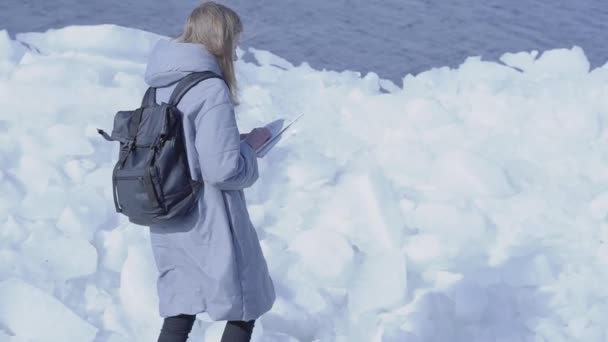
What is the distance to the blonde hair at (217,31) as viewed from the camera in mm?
2650

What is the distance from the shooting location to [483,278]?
4621 mm

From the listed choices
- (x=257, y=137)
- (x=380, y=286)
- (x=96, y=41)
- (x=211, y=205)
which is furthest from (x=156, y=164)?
(x=96, y=41)

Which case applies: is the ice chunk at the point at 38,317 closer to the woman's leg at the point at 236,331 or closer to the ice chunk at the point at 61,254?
the ice chunk at the point at 61,254

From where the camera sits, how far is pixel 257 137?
9.30ft

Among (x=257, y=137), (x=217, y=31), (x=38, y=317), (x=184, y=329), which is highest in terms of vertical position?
(x=217, y=31)

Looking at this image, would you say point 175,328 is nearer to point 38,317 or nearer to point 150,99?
point 150,99

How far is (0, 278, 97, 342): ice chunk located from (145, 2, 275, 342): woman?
943 millimetres

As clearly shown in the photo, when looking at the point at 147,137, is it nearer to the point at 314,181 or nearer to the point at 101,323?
the point at 101,323

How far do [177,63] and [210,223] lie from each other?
20.9 inches

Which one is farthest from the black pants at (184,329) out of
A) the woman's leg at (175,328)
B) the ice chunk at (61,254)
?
the ice chunk at (61,254)

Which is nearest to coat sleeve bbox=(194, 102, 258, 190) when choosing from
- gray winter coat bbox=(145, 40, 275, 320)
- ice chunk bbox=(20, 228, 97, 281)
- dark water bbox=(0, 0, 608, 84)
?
gray winter coat bbox=(145, 40, 275, 320)

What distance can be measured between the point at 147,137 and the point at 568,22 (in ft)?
29.1

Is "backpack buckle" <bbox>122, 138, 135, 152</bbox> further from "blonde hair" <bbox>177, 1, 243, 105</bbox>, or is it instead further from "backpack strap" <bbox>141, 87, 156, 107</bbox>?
"blonde hair" <bbox>177, 1, 243, 105</bbox>

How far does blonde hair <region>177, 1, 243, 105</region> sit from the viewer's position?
104 inches
